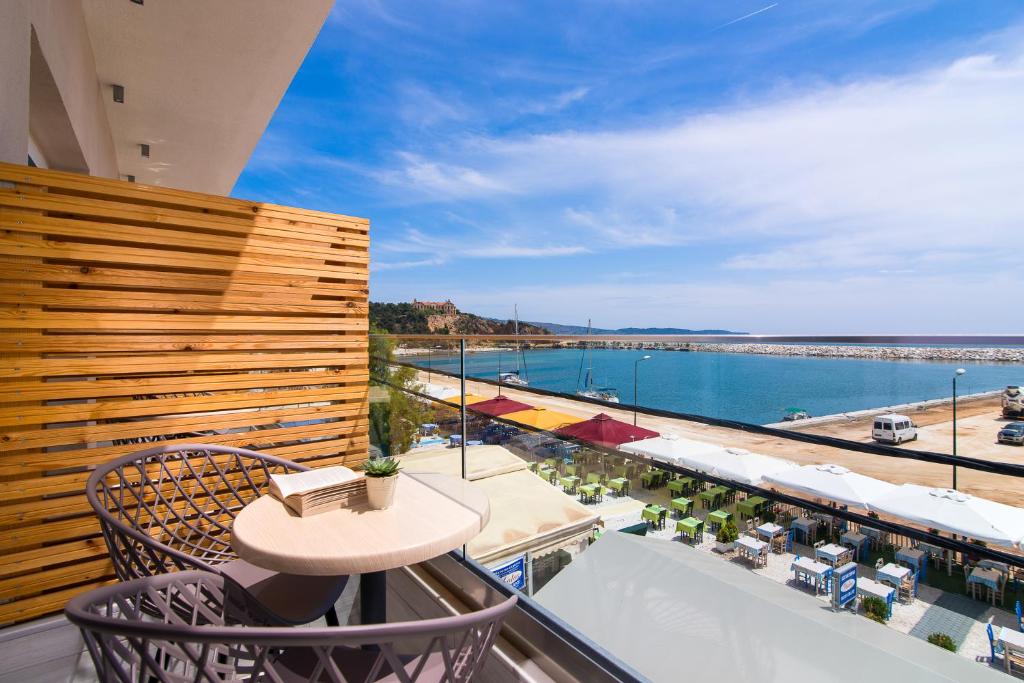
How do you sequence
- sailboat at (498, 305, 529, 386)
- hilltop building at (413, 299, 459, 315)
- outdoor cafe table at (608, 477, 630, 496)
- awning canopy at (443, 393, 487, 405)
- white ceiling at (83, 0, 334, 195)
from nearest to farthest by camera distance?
outdoor cafe table at (608, 477, 630, 496) < awning canopy at (443, 393, 487, 405) < sailboat at (498, 305, 529, 386) < white ceiling at (83, 0, 334, 195) < hilltop building at (413, 299, 459, 315)

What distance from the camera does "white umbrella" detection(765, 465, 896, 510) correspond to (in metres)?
1.10

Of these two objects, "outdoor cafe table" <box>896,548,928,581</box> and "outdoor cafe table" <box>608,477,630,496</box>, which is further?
"outdoor cafe table" <box>608,477,630,496</box>

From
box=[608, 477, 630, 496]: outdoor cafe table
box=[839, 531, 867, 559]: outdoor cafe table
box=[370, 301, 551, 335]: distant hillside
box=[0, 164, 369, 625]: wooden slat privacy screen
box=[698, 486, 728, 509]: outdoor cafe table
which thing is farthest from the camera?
box=[370, 301, 551, 335]: distant hillside

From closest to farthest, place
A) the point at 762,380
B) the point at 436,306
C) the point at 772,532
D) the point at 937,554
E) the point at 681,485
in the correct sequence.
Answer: the point at 937,554 < the point at 772,532 < the point at 681,485 < the point at 762,380 < the point at 436,306

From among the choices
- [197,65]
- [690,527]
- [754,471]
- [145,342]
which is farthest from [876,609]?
[197,65]

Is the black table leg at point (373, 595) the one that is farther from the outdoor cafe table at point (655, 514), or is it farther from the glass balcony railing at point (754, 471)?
the outdoor cafe table at point (655, 514)

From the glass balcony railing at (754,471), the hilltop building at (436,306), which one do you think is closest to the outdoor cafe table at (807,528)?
the glass balcony railing at (754,471)

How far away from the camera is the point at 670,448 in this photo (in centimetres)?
155

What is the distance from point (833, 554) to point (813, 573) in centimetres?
6

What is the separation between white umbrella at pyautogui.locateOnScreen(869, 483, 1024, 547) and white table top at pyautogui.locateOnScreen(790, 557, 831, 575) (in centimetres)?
19

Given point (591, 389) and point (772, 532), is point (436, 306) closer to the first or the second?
point (591, 389)

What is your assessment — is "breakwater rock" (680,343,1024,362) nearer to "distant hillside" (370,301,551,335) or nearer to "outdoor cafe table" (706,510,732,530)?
"outdoor cafe table" (706,510,732,530)

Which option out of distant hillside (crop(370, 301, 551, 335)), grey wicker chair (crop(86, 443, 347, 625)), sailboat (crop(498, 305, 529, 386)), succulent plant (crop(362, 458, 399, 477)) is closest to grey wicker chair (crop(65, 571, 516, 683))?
grey wicker chair (crop(86, 443, 347, 625))

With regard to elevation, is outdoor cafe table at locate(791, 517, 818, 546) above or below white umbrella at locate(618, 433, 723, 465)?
below
